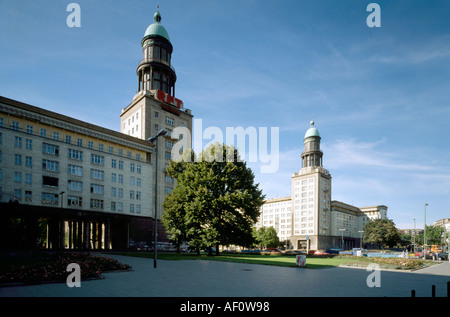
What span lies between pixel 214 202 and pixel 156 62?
155 ft

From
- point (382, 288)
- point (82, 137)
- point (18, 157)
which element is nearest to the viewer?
point (382, 288)

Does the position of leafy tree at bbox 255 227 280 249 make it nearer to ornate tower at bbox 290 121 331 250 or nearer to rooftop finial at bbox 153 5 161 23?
ornate tower at bbox 290 121 331 250

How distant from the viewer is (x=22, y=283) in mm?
12664

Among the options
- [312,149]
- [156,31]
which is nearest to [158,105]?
[156,31]

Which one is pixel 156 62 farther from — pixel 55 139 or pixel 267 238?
pixel 267 238

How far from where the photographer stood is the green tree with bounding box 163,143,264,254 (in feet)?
116

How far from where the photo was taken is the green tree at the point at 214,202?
1390 inches

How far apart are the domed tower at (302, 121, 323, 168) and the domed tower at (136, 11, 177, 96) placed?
6367 centimetres

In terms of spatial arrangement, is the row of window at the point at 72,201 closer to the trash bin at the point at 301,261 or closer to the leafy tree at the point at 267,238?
the trash bin at the point at 301,261
